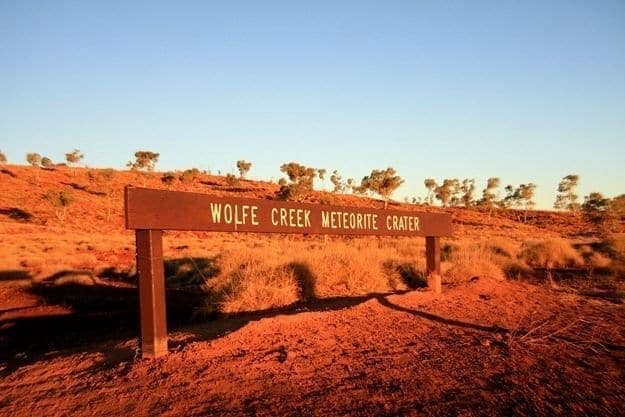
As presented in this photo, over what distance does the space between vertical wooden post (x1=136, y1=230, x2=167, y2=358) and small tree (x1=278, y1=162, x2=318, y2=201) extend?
4724 centimetres

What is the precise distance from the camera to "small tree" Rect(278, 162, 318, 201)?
175 ft

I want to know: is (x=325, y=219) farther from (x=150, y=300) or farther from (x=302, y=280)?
(x=302, y=280)

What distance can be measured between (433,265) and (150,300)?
6.43 meters

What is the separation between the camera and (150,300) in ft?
16.3

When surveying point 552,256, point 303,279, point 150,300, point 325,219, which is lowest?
point 552,256

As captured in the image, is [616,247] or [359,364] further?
[616,247]

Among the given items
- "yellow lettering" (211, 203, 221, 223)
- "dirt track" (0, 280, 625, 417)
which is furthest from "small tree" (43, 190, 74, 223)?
"yellow lettering" (211, 203, 221, 223)

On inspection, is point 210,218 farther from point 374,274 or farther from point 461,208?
point 461,208

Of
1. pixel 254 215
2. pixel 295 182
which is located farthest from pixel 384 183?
pixel 254 215

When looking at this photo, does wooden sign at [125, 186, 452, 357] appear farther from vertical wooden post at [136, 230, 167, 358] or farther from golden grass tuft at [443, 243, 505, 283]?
golden grass tuft at [443, 243, 505, 283]

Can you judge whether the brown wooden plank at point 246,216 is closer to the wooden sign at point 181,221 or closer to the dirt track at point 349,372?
the wooden sign at point 181,221

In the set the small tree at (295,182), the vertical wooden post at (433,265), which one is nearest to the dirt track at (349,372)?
the vertical wooden post at (433,265)

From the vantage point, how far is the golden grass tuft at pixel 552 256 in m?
17.6

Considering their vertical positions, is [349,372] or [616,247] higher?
[349,372]
